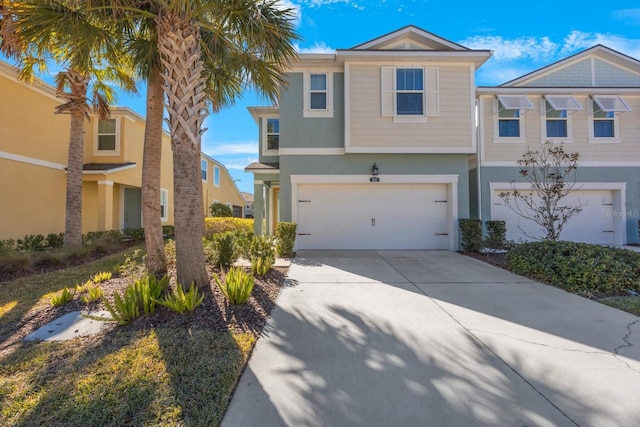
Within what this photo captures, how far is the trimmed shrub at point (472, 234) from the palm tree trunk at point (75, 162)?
12.0 metres

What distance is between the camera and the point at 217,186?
21.4 m

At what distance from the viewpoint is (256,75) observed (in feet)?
19.2

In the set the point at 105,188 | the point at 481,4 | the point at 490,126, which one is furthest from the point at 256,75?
the point at 105,188

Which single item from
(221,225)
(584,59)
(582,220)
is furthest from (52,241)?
(584,59)

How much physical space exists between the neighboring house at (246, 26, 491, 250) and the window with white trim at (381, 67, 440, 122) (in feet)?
0.10

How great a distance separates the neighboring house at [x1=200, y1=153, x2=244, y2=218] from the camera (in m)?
19.0

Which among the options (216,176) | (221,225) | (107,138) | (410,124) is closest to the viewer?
(410,124)

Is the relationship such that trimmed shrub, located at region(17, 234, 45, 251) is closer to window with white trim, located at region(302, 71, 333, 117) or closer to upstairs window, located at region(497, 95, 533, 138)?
window with white trim, located at region(302, 71, 333, 117)

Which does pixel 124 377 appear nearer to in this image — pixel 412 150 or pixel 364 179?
pixel 364 179

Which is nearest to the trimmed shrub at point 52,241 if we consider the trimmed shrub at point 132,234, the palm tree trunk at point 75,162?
the palm tree trunk at point 75,162

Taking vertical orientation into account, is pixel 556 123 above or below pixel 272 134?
below

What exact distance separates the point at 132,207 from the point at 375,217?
12524mm

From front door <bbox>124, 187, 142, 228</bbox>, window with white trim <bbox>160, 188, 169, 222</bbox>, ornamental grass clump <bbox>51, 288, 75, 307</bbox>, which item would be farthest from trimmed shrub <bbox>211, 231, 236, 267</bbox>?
window with white trim <bbox>160, 188, 169, 222</bbox>

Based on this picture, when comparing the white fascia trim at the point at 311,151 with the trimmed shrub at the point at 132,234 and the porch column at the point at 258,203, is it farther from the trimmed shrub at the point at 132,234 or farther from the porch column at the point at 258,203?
the trimmed shrub at the point at 132,234
